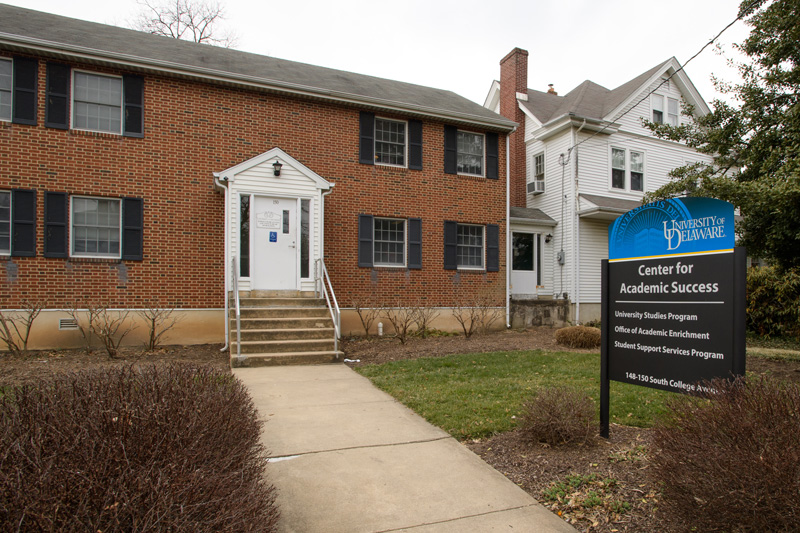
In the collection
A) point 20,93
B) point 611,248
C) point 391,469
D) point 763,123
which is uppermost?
point 20,93

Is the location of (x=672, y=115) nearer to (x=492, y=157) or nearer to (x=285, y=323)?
(x=492, y=157)

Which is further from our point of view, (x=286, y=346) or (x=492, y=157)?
(x=492, y=157)

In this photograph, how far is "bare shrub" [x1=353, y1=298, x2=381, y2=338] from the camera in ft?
40.8

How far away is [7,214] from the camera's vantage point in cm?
1016

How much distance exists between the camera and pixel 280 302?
34.9 feet

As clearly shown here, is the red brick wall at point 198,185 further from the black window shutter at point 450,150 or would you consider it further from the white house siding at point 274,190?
the white house siding at point 274,190

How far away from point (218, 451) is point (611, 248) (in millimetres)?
3618

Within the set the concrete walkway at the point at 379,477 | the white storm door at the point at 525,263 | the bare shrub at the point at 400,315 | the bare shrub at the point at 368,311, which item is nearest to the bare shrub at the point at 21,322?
the bare shrub at the point at 368,311

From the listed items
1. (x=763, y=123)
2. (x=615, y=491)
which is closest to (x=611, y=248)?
(x=615, y=491)

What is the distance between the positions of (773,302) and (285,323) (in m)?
12.7

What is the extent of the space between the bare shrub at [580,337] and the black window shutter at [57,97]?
11015 mm

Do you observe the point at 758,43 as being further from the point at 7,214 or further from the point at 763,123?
the point at 7,214

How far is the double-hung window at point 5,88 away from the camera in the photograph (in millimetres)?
10156

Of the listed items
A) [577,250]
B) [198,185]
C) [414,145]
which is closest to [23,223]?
[198,185]
